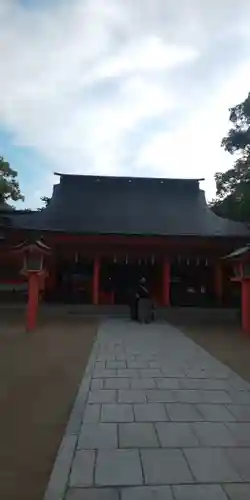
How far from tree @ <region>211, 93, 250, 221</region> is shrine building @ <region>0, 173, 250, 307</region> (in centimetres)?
170

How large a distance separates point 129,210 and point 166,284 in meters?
5.06

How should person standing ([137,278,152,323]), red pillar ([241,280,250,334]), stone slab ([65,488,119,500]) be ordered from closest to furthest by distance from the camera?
stone slab ([65,488,119,500]) < red pillar ([241,280,250,334]) < person standing ([137,278,152,323])

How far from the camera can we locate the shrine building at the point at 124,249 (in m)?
16.3

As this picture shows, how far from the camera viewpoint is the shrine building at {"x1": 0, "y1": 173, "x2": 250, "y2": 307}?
53.5 feet

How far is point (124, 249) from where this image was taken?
16766 mm

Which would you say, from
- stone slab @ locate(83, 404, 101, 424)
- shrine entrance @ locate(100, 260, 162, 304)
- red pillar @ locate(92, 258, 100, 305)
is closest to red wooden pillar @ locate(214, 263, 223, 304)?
shrine entrance @ locate(100, 260, 162, 304)

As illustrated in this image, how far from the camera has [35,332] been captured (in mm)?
10086

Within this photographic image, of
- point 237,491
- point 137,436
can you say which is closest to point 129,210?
point 137,436

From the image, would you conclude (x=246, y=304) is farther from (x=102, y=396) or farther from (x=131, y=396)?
(x=102, y=396)

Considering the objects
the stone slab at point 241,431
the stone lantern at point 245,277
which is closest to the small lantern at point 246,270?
the stone lantern at point 245,277

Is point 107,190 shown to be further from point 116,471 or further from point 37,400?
point 116,471

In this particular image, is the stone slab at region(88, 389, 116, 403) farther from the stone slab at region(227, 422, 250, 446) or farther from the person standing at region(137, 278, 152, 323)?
the person standing at region(137, 278, 152, 323)

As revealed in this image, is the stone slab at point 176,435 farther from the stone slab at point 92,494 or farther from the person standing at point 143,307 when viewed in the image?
the person standing at point 143,307

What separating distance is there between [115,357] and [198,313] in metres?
9.15
